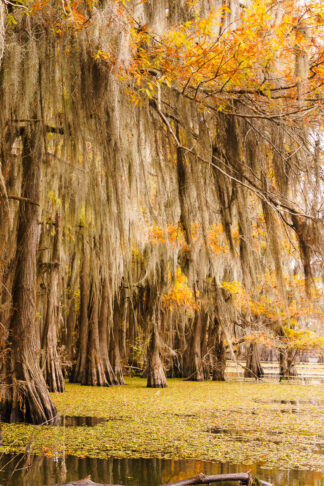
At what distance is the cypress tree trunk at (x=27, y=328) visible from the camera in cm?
598

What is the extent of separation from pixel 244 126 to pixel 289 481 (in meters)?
2.81

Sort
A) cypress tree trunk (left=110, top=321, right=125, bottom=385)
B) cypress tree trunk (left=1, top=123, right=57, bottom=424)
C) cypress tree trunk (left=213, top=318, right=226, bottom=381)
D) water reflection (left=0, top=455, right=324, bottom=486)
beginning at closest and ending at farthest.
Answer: water reflection (left=0, top=455, right=324, bottom=486), cypress tree trunk (left=1, top=123, right=57, bottom=424), cypress tree trunk (left=110, top=321, right=125, bottom=385), cypress tree trunk (left=213, top=318, right=226, bottom=381)

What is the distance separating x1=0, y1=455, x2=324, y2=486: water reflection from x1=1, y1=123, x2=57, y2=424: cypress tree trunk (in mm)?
1520

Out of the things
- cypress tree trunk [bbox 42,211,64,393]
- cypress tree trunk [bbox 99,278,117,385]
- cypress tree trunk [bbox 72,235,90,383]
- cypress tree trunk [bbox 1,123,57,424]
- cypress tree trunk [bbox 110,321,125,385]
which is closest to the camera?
cypress tree trunk [bbox 1,123,57,424]

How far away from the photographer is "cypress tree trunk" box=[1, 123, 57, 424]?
5.98 m

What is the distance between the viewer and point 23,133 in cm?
633

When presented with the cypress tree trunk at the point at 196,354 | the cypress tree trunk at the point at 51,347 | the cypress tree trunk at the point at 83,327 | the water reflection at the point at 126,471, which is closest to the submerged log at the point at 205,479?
the water reflection at the point at 126,471

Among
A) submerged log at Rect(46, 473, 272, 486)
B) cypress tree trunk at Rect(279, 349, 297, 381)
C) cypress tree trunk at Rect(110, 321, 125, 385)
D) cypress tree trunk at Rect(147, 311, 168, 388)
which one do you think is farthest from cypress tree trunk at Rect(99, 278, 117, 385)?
submerged log at Rect(46, 473, 272, 486)

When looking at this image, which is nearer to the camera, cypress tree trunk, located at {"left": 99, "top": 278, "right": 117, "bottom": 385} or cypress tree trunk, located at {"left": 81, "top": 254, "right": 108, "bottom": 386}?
cypress tree trunk, located at {"left": 81, "top": 254, "right": 108, "bottom": 386}

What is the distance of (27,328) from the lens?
6.24 m

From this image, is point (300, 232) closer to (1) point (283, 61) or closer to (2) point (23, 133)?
(1) point (283, 61)

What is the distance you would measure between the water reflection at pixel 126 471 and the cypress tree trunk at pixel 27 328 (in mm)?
1520

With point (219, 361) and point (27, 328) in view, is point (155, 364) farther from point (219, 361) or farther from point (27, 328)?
point (27, 328)

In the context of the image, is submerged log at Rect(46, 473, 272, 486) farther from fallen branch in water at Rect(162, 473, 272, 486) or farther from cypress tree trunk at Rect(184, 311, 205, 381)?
cypress tree trunk at Rect(184, 311, 205, 381)
